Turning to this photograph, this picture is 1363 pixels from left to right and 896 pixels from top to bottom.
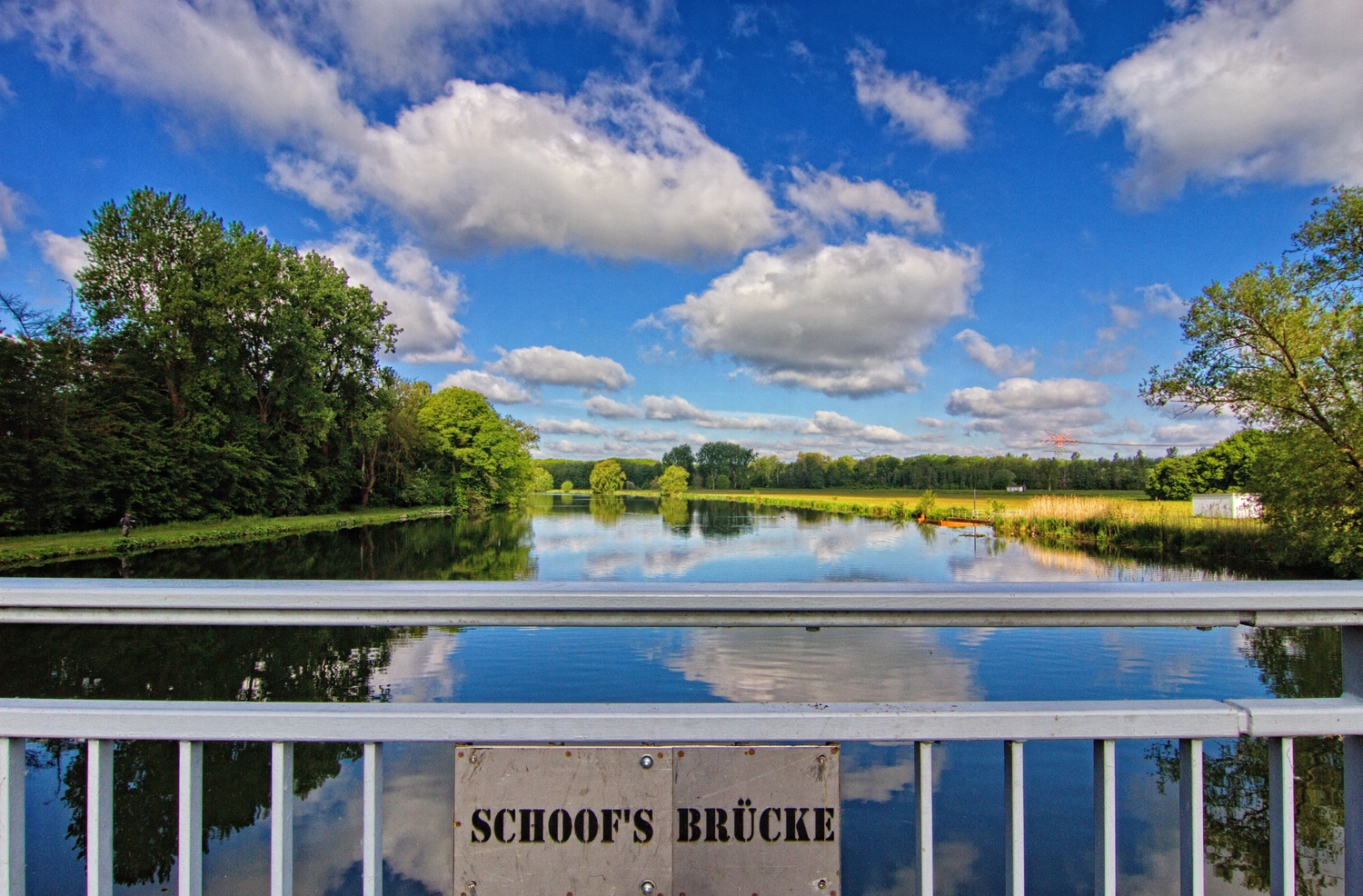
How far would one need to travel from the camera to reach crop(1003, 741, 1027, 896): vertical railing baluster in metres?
1.19

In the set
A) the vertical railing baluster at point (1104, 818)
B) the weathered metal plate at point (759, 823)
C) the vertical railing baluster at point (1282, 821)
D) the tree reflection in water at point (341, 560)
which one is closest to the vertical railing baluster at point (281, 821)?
the weathered metal plate at point (759, 823)

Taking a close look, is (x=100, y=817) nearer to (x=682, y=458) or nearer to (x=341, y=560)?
(x=341, y=560)

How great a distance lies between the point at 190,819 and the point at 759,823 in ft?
3.11

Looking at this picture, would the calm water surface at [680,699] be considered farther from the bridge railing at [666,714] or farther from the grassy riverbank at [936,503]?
the grassy riverbank at [936,503]

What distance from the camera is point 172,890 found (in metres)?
3.58

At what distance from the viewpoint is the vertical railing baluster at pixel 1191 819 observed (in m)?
1.19

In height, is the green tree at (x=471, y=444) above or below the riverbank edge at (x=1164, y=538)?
above

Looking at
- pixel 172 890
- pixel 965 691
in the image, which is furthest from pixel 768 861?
pixel 965 691

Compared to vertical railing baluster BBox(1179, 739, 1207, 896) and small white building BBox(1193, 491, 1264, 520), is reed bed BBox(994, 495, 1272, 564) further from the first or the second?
vertical railing baluster BBox(1179, 739, 1207, 896)

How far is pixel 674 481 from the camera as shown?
103m

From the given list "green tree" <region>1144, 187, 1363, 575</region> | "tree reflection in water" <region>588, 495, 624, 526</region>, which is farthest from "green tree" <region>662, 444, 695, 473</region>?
"green tree" <region>1144, 187, 1363, 575</region>

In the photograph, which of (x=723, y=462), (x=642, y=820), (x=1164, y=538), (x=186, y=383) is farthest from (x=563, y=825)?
(x=723, y=462)

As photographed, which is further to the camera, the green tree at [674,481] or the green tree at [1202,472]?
the green tree at [674,481]

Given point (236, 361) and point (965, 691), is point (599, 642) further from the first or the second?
point (236, 361)
